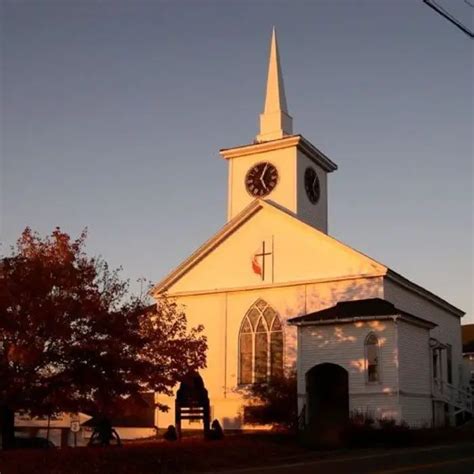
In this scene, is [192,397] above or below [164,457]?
above

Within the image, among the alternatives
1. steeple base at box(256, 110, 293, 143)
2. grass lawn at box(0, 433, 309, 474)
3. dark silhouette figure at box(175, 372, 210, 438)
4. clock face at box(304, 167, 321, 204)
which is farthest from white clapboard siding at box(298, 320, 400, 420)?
steeple base at box(256, 110, 293, 143)

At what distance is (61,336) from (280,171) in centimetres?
2813

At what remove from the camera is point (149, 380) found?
2595 cm

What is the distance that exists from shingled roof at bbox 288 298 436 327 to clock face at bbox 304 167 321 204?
12.4 metres

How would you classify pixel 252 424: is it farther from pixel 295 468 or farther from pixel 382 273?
pixel 295 468

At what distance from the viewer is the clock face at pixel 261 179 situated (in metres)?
48.4

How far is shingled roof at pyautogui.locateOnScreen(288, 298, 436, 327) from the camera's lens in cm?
3481

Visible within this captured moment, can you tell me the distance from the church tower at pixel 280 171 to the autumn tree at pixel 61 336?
23.8m

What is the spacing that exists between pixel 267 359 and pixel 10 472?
2258cm

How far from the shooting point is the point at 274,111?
51500 millimetres

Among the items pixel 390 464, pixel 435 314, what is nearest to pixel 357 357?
pixel 435 314

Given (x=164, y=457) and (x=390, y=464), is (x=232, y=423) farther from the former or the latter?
(x=390, y=464)

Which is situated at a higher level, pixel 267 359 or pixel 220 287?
pixel 220 287

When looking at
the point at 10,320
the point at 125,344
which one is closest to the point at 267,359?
the point at 125,344
